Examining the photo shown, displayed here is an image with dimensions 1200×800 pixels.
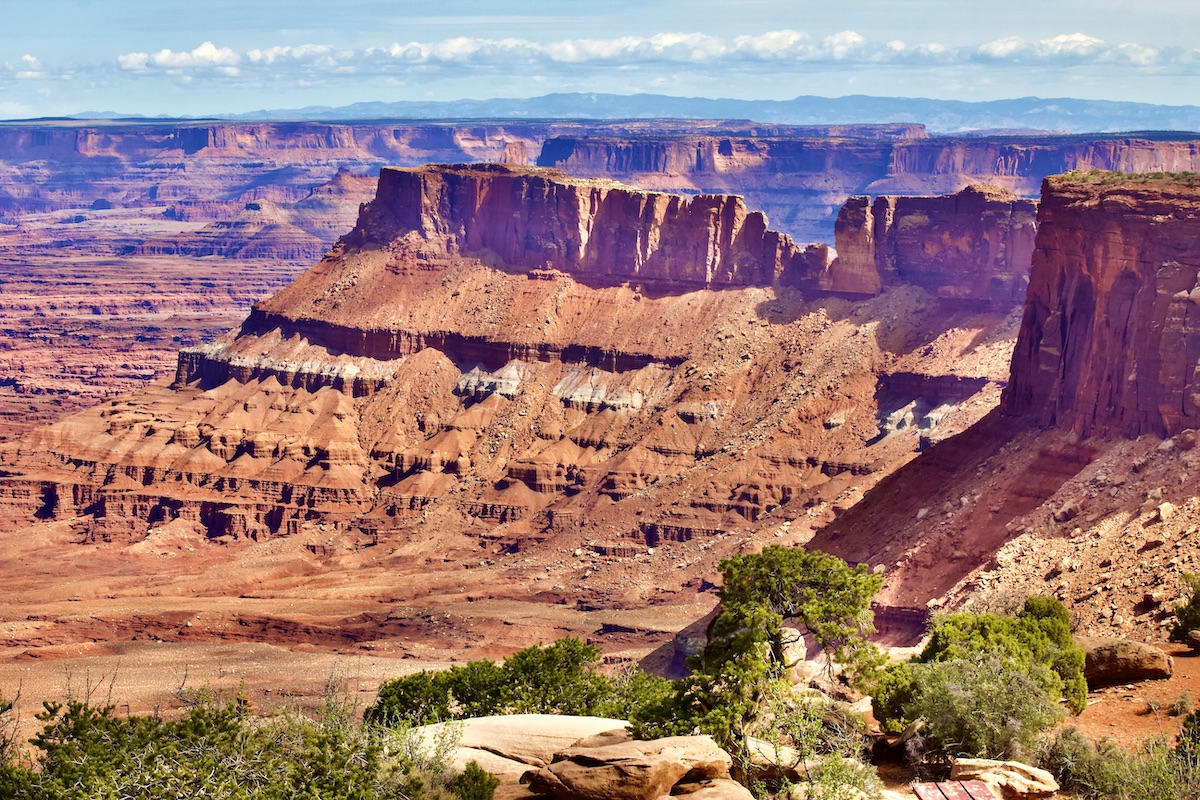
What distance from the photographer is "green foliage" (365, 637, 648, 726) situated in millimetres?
44469

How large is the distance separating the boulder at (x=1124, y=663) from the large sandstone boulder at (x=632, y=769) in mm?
12424

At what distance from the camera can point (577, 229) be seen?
13038 centimetres

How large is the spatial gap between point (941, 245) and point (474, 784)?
8818 centimetres

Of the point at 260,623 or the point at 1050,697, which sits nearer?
the point at 1050,697

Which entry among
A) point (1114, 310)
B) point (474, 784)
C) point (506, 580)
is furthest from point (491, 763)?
point (506, 580)

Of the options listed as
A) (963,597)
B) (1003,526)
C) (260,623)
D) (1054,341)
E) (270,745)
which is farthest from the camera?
(260,623)

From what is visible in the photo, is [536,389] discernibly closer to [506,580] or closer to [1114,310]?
[506,580]

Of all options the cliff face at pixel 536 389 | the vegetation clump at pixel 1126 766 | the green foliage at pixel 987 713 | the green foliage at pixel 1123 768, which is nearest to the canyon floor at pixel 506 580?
the cliff face at pixel 536 389

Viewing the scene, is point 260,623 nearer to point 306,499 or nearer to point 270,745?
point 306,499

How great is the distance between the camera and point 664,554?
104 m

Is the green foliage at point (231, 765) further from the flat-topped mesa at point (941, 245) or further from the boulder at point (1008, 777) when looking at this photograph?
the flat-topped mesa at point (941, 245)

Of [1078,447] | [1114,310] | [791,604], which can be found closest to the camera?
[791,604]

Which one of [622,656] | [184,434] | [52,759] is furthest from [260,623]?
[52,759]

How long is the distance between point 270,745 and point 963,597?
3238 cm
